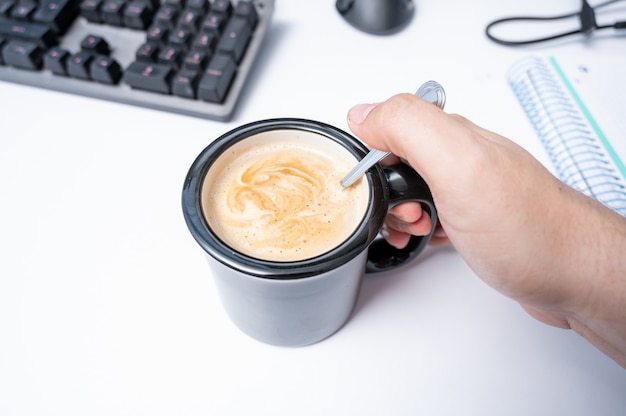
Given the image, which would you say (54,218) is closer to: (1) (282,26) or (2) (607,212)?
(1) (282,26)

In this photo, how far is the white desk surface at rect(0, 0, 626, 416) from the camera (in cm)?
42

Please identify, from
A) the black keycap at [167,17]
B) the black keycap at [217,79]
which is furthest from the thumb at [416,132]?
the black keycap at [167,17]

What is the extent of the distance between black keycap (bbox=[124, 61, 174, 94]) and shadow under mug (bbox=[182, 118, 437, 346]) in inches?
7.4

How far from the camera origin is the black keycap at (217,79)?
56 centimetres

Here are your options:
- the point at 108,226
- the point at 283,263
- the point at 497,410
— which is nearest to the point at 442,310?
the point at 497,410

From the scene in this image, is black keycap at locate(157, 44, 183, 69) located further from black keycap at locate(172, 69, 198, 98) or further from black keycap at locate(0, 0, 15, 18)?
black keycap at locate(0, 0, 15, 18)

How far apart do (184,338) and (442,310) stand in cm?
22

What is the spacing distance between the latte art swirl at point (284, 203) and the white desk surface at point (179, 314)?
0.09 meters

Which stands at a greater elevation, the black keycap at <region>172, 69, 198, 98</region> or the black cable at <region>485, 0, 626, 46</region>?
the black cable at <region>485, 0, 626, 46</region>

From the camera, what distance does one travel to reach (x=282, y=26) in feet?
2.23

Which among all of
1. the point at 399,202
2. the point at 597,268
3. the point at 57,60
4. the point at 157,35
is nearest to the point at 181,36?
the point at 157,35

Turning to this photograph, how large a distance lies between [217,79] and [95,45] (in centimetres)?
15

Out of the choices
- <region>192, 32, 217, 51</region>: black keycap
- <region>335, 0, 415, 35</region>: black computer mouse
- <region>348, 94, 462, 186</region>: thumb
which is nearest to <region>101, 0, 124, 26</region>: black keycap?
<region>192, 32, 217, 51</region>: black keycap

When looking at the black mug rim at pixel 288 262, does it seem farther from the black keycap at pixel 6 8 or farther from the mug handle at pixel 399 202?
the black keycap at pixel 6 8
